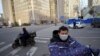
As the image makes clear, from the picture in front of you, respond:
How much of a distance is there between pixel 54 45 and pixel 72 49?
1.06 ft

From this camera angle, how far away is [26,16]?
11869 centimetres

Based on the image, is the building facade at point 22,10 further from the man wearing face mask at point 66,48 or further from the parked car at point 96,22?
the man wearing face mask at point 66,48

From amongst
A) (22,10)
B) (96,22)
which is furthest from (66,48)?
(22,10)

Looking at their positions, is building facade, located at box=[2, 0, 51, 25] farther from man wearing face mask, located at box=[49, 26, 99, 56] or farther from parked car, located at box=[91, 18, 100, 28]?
man wearing face mask, located at box=[49, 26, 99, 56]

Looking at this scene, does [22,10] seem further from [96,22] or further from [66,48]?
[66,48]

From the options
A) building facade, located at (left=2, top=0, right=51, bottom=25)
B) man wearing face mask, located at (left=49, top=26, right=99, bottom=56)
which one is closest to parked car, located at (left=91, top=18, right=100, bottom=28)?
man wearing face mask, located at (left=49, top=26, right=99, bottom=56)

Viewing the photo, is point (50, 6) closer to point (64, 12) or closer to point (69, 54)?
point (64, 12)

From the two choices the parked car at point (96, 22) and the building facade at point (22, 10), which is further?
the building facade at point (22, 10)

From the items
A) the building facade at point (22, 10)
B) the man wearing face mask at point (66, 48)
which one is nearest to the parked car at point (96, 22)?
the man wearing face mask at point (66, 48)

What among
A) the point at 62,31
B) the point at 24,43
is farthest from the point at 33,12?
the point at 62,31

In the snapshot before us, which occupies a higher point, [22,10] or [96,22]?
[22,10]

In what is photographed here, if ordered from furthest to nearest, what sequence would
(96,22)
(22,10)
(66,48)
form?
1. (22,10)
2. (96,22)
3. (66,48)

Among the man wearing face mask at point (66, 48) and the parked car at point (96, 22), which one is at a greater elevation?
the man wearing face mask at point (66, 48)

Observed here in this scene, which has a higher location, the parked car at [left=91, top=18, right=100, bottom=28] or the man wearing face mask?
the man wearing face mask
